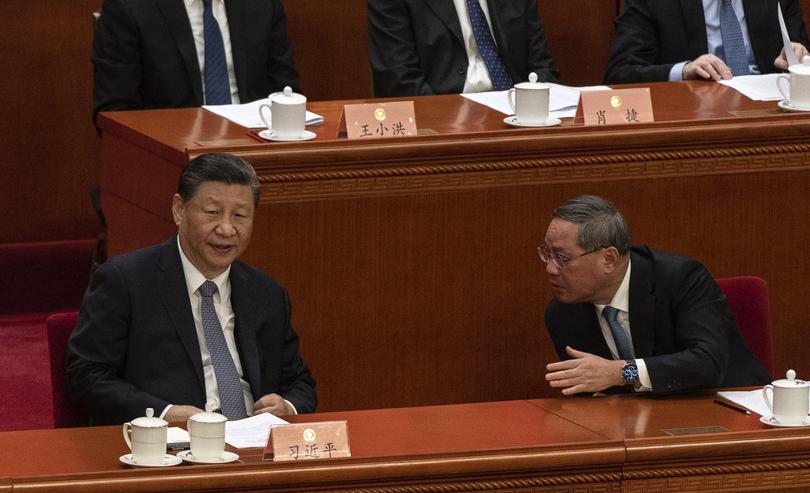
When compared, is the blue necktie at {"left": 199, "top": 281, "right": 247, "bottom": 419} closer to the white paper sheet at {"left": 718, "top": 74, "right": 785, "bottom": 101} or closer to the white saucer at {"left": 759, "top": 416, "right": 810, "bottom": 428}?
the white saucer at {"left": 759, "top": 416, "right": 810, "bottom": 428}

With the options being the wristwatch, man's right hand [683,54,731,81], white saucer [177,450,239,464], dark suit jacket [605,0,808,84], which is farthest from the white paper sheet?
white saucer [177,450,239,464]

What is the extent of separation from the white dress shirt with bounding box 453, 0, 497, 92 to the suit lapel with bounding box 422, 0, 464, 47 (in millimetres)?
60

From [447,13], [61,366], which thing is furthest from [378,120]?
[447,13]

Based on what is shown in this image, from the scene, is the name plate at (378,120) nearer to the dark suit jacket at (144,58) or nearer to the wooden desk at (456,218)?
the wooden desk at (456,218)

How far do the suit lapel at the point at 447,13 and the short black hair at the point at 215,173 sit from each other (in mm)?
1659

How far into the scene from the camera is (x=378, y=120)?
3801mm

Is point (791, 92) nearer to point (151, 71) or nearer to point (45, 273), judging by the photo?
point (151, 71)

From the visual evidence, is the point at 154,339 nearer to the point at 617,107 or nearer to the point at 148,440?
the point at 148,440

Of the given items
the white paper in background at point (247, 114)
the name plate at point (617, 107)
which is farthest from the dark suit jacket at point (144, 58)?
A: the name plate at point (617, 107)

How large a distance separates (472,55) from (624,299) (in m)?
1.60

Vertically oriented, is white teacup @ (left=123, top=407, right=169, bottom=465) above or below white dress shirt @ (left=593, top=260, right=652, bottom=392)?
below

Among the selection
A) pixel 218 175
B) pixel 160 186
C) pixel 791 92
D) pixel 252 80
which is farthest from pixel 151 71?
pixel 791 92

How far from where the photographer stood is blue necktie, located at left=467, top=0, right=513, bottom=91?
491 centimetres

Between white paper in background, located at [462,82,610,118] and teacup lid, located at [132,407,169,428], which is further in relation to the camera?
white paper in background, located at [462,82,610,118]
